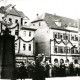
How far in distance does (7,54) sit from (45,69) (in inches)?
35.9

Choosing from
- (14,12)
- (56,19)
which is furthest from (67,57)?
(14,12)

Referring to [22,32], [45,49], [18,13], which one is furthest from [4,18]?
[45,49]

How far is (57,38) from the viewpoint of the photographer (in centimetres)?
368

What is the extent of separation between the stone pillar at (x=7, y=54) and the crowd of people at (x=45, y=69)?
43cm

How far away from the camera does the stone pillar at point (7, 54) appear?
2.84 meters

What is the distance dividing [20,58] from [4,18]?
48cm

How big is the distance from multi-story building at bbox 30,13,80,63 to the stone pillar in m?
0.81

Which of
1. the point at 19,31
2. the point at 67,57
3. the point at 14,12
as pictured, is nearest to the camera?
the point at 14,12

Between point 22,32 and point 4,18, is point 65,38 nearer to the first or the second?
point 22,32

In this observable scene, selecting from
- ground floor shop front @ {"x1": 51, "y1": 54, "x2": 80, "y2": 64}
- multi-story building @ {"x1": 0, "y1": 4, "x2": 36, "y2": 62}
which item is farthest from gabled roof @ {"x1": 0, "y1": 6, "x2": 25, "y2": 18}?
ground floor shop front @ {"x1": 51, "y1": 54, "x2": 80, "y2": 64}

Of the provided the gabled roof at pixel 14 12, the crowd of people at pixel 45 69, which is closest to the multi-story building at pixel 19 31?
the gabled roof at pixel 14 12

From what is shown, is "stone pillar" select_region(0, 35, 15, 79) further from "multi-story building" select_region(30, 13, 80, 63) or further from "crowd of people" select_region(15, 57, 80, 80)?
"multi-story building" select_region(30, 13, 80, 63)

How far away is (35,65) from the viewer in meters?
3.38

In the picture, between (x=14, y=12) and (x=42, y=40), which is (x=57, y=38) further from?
(x=14, y=12)
